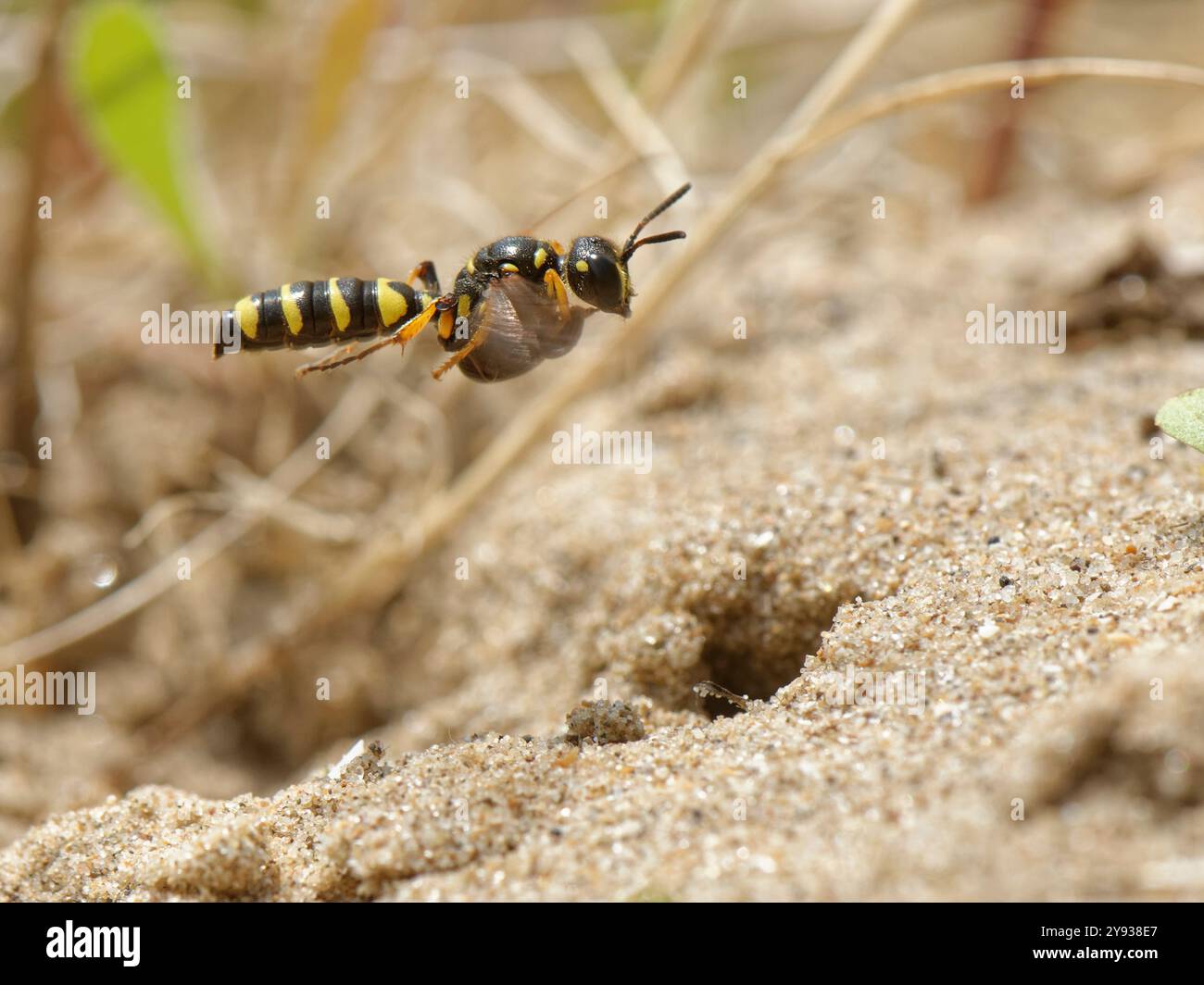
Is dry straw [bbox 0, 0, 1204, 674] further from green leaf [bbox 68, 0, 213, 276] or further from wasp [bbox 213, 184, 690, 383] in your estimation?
green leaf [bbox 68, 0, 213, 276]

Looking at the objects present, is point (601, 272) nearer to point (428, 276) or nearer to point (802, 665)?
point (428, 276)

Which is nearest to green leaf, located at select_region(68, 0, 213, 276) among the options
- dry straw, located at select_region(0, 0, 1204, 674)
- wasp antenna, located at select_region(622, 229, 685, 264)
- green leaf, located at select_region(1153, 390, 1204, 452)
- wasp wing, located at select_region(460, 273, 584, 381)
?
dry straw, located at select_region(0, 0, 1204, 674)

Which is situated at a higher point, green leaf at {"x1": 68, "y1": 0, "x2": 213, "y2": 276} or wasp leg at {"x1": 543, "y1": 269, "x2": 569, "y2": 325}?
green leaf at {"x1": 68, "y1": 0, "x2": 213, "y2": 276}

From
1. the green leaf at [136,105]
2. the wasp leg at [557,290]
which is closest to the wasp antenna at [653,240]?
the wasp leg at [557,290]

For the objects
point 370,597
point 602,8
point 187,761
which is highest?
point 602,8
